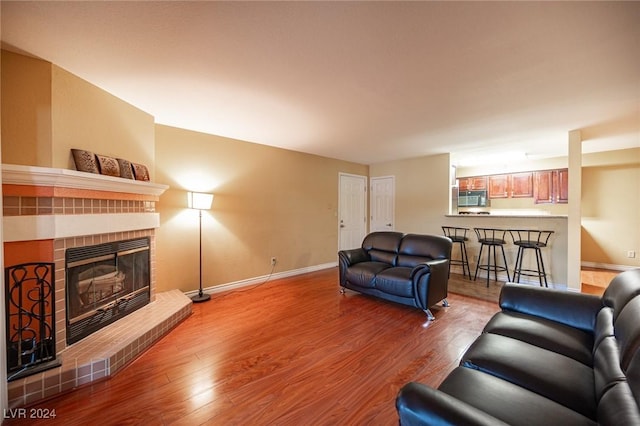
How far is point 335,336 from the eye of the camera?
2.49m

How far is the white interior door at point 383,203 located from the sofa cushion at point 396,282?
8.79ft

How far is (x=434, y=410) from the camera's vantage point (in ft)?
2.85

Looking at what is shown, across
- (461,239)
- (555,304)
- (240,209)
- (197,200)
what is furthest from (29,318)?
(461,239)

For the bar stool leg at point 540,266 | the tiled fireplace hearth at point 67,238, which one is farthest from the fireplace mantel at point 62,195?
the bar stool leg at point 540,266

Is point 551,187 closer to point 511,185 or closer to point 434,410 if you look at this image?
point 511,185

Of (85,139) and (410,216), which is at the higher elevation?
(85,139)

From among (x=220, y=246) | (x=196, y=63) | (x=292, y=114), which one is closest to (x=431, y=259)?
(x=292, y=114)

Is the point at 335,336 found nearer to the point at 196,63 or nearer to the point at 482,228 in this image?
the point at 196,63

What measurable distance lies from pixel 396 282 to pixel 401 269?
285mm

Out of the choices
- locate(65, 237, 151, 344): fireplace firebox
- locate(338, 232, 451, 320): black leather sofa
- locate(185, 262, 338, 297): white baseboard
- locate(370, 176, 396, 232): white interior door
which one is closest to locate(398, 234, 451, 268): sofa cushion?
locate(338, 232, 451, 320): black leather sofa

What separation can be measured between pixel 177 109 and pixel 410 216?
15.4 ft

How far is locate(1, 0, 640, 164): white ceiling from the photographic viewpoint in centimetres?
146

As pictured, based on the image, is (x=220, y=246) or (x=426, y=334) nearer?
(x=426, y=334)

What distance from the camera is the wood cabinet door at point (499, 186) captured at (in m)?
6.08
